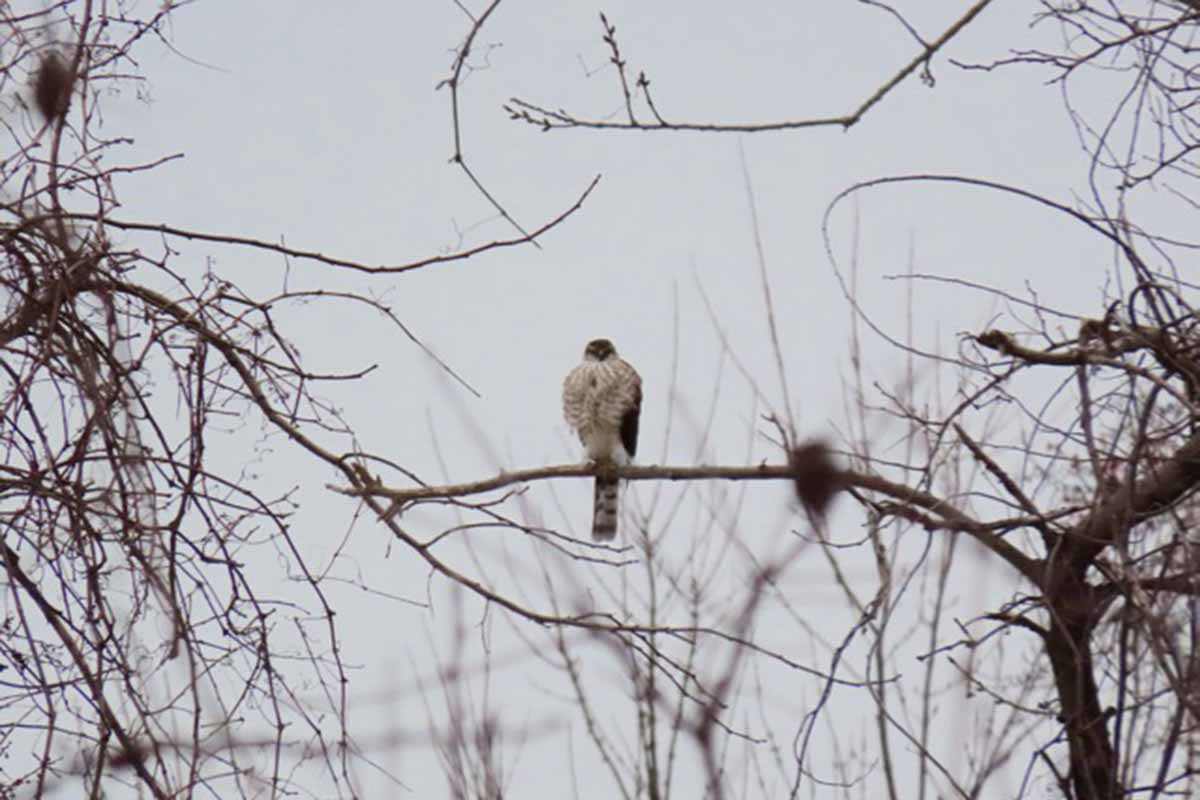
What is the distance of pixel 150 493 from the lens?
227 centimetres

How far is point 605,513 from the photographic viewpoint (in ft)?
24.5

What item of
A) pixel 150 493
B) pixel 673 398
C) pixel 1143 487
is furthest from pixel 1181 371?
pixel 673 398

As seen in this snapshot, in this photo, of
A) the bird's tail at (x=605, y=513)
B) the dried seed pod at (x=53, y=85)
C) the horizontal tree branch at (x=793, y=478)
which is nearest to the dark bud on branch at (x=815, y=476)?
the horizontal tree branch at (x=793, y=478)

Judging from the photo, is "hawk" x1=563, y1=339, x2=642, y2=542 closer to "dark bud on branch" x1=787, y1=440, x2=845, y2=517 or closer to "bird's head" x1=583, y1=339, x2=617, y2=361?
"bird's head" x1=583, y1=339, x2=617, y2=361

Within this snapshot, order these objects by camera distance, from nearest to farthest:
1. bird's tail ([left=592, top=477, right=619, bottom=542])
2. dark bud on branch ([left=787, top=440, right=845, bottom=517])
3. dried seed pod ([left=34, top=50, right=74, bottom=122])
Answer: dried seed pod ([left=34, top=50, right=74, bottom=122])
dark bud on branch ([left=787, top=440, right=845, bottom=517])
bird's tail ([left=592, top=477, right=619, bottom=542])

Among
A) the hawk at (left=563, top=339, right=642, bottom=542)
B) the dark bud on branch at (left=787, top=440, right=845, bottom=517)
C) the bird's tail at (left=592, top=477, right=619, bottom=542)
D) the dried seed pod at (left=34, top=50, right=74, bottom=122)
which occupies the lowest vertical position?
the dark bud on branch at (left=787, top=440, right=845, bottom=517)

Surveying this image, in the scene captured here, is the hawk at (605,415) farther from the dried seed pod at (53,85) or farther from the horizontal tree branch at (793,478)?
the dried seed pod at (53,85)

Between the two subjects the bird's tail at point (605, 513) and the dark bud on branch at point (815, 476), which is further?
the bird's tail at point (605, 513)

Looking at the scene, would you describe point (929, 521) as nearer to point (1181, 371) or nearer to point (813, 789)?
point (1181, 371)

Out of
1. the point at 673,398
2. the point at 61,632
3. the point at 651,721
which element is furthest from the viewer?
the point at 673,398

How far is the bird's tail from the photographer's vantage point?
7.45m

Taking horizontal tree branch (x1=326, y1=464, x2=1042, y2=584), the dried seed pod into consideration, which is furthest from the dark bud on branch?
the dried seed pod

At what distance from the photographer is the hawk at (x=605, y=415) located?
755 cm

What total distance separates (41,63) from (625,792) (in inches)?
123
